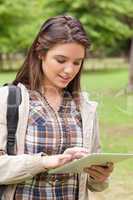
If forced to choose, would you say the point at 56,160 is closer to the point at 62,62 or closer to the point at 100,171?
the point at 100,171

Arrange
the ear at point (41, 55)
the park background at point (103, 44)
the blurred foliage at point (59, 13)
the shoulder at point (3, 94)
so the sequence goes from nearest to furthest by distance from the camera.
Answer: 1. the shoulder at point (3, 94)
2. the ear at point (41, 55)
3. the park background at point (103, 44)
4. the blurred foliage at point (59, 13)

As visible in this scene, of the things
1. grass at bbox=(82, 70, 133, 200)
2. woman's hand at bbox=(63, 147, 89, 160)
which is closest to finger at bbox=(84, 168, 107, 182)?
woman's hand at bbox=(63, 147, 89, 160)

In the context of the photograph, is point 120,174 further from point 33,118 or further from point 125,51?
point 125,51

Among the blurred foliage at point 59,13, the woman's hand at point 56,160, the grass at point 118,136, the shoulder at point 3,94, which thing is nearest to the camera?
the woman's hand at point 56,160

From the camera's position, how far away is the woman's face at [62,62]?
2.36 m

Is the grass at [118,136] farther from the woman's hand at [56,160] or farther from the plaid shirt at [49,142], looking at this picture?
the woman's hand at [56,160]

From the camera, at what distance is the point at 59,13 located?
33.7m

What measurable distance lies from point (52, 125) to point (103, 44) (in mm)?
37179

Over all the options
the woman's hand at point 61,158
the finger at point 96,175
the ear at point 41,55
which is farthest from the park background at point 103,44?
the woman's hand at point 61,158

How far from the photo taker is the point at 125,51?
6003 centimetres

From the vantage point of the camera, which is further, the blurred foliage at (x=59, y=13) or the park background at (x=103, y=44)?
the blurred foliage at (x=59, y=13)

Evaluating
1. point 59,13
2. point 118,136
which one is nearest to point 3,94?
point 118,136

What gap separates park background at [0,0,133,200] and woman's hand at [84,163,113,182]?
3.77m

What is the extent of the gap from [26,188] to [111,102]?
13829 millimetres
